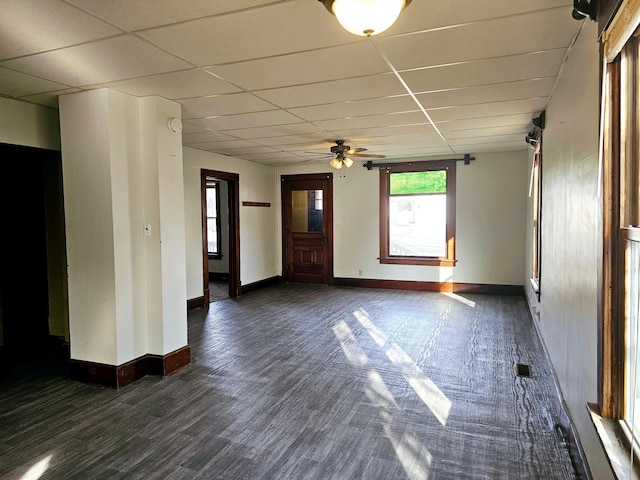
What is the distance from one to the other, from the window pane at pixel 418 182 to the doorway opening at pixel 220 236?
2.94m

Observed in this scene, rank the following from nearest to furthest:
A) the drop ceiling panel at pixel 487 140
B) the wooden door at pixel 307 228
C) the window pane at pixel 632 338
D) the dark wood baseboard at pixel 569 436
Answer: the window pane at pixel 632 338
the dark wood baseboard at pixel 569 436
the drop ceiling panel at pixel 487 140
the wooden door at pixel 307 228

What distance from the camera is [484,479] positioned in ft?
6.91

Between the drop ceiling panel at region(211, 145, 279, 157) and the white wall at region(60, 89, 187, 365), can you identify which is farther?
the drop ceiling panel at region(211, 145, 279, 157)

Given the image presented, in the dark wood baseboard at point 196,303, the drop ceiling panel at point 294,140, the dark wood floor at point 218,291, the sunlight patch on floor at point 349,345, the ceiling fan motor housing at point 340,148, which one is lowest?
the sunlight patch on floor at point 349,345

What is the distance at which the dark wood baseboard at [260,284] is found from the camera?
24.0 feet

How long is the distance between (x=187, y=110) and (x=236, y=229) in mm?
3360

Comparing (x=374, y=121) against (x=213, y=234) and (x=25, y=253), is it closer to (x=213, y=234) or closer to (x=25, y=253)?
(x=25, y=253)

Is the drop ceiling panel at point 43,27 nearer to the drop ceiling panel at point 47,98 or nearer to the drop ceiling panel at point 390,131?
the drop ceiling panel at point 47,98

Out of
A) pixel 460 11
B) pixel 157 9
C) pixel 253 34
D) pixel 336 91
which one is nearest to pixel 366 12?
pixel 460 11

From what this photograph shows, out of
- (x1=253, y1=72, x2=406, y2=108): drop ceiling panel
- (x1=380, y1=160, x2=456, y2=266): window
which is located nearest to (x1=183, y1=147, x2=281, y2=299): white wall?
(x1=380, y1=160, x2=456, y2=266): window

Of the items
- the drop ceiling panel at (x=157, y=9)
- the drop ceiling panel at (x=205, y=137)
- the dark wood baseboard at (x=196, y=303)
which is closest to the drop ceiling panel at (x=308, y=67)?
the drop ceiling panel at (x=157, y=9)

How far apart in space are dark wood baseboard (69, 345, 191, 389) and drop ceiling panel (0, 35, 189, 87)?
7.53 ft

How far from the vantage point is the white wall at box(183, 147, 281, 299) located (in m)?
6.05

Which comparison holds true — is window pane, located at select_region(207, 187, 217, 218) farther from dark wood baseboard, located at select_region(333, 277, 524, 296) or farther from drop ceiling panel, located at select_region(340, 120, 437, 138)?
drop ceiling panel, located at select_region(340, 120, 437, 138)
